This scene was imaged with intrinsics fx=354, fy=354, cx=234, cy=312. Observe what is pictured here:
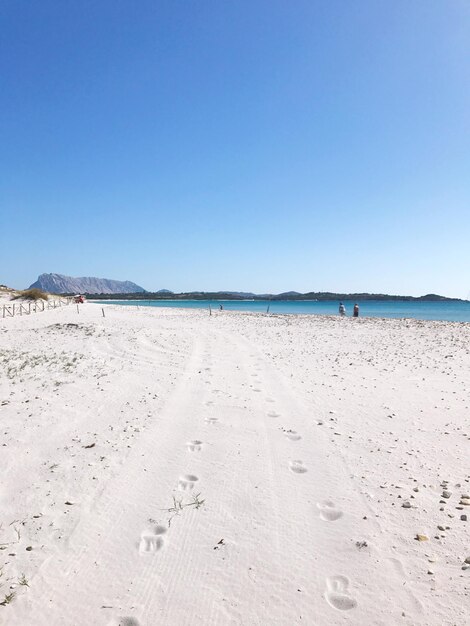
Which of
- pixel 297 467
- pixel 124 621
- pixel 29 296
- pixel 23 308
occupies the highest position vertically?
pixel 29 296

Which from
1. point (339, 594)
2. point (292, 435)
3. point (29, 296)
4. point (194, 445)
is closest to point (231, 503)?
point (339, 594)

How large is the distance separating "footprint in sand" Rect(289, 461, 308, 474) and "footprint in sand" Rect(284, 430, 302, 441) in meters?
0.93

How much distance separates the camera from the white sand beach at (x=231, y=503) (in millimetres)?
3201

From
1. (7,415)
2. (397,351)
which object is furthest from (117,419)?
(397,351)

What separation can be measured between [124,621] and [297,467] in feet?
10.8

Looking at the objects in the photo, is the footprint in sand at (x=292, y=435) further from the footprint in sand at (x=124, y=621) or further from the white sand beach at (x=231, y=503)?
the footprint in sand at (x=124, y=621)

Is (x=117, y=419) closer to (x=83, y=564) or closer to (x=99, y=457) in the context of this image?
(x=99, y=457)

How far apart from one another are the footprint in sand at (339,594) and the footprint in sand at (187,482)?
2237 mm

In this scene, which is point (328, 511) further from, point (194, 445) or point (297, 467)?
point (194, 445)

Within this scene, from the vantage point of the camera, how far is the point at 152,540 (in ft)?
13.0

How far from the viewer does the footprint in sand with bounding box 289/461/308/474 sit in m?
5.52

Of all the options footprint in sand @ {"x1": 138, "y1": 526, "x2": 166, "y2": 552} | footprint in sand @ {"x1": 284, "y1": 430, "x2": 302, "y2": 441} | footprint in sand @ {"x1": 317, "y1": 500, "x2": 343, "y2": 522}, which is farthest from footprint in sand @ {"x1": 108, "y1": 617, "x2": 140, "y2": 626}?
footprint in sand @ {"x1": 284, "y1": 430, "x2": 302, "y2": 441}

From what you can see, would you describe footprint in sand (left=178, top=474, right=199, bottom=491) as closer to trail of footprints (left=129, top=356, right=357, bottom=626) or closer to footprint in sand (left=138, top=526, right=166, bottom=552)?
trail of footprints (left=129, top=356, right=357, bottom=626)

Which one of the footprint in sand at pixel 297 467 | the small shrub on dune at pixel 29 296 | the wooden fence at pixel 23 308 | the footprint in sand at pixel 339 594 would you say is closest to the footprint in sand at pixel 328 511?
the footprint in sand at pixel 297 467
